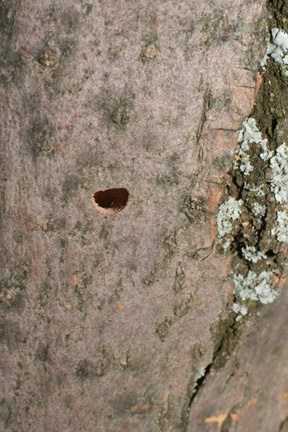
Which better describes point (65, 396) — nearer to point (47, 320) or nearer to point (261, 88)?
point (47, 320)

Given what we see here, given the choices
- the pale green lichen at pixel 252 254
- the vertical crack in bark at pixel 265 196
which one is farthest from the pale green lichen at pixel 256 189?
the pale green lichen at pixel 252 254

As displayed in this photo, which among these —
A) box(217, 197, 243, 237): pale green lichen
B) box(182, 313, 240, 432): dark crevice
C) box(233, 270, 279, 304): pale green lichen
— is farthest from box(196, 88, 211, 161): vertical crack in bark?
box(182, 313, 240, 432): dark crevice

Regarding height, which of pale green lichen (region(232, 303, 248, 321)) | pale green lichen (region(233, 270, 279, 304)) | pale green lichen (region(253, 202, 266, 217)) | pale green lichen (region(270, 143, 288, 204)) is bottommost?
pale green lichen (region(232, 303, 248, 321))

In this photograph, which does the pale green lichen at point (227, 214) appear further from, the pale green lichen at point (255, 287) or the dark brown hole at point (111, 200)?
the dark brown hole at point (111, 200)

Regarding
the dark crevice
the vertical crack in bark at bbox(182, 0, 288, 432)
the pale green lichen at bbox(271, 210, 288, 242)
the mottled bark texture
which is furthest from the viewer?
the dark crevice

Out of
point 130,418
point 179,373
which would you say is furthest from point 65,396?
point 179,373

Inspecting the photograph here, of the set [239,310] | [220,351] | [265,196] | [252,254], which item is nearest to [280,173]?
[265,196]

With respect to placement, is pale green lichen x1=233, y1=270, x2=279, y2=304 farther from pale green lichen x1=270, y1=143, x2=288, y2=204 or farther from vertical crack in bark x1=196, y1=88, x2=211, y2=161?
vertical crack in bark x1=196, y1=88, x2=211, y2=161

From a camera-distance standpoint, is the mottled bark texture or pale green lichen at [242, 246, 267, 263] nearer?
the mottled bark texture
